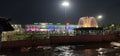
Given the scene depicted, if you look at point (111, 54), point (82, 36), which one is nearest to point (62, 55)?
point (111, 54)

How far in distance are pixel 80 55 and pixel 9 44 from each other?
51.9 ft

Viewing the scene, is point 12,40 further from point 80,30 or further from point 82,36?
point 80,30

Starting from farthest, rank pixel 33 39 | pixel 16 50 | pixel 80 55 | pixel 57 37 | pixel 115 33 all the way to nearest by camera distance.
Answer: pixel 115 33
pixel 57 37
pixel 33 39
pixel 16 50
pixel 80 55

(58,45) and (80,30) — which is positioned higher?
(80,30)

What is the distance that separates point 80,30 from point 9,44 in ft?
71.6

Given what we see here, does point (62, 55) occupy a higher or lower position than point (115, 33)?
lower

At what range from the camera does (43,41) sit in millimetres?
42594

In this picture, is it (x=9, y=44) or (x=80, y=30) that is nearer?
(x=9, y=44)

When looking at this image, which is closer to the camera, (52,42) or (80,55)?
(80,55)

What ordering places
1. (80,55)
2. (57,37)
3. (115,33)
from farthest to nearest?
(115,33), (57,37), (80,55)

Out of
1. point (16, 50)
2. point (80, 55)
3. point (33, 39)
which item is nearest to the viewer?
point (80, 55)

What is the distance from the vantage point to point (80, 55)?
104ft

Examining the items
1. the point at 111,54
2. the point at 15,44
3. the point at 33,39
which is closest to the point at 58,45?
the point at 33,39

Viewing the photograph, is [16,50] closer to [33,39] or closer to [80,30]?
[33,39]
